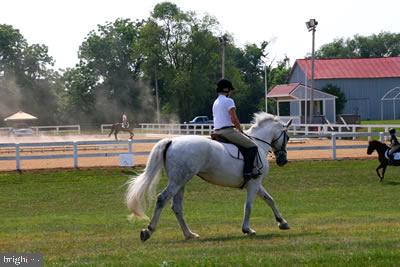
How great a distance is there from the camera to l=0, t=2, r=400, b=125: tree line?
322 feet

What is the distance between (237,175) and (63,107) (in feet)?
326

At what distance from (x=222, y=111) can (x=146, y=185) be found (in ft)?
6.13

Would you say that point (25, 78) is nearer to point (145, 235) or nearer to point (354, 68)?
point (354, 68)

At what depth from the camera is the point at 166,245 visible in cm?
1345

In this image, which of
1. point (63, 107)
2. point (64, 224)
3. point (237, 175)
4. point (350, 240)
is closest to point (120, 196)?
point (64, 224)

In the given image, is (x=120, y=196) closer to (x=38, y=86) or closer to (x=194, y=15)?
(x=194, y=15)

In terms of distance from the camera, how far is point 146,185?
1442 cm

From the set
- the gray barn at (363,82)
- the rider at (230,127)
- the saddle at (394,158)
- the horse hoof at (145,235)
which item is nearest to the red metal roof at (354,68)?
the gray barn at (363,82)

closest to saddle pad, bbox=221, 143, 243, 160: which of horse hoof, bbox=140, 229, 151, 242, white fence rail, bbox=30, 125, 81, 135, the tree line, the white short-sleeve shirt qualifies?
the white short-sleeve shirt

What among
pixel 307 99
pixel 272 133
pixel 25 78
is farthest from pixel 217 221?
pixel 25 78

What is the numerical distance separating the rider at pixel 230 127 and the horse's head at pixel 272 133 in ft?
3.11

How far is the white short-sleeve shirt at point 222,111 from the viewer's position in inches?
588

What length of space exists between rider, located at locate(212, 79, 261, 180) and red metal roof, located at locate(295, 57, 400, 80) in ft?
262

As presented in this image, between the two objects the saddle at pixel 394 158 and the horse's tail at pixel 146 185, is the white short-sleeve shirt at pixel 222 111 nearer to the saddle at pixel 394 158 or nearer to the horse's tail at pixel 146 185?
the horse's tail at pixel 146 185
